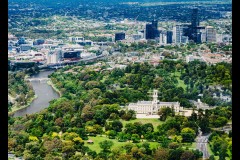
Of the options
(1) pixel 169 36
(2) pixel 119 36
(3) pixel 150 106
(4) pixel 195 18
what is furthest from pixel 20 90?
(4) pixel 195 18

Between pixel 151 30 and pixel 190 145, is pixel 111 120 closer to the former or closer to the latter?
pixel 190 145

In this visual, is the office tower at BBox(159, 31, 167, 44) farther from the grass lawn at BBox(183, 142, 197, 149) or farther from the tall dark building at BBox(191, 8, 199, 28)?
the grass lawn at BBox(183, 142, 197, 149)

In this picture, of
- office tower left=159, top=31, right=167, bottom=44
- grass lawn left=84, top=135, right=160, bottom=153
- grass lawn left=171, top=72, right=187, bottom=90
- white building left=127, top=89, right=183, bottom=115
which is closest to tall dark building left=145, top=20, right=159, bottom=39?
office tower left=159, top=31, right=167, bottom=44

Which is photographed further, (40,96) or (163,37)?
(163,37)

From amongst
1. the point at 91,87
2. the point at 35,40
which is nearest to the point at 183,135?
Answer: the point at 91,87
